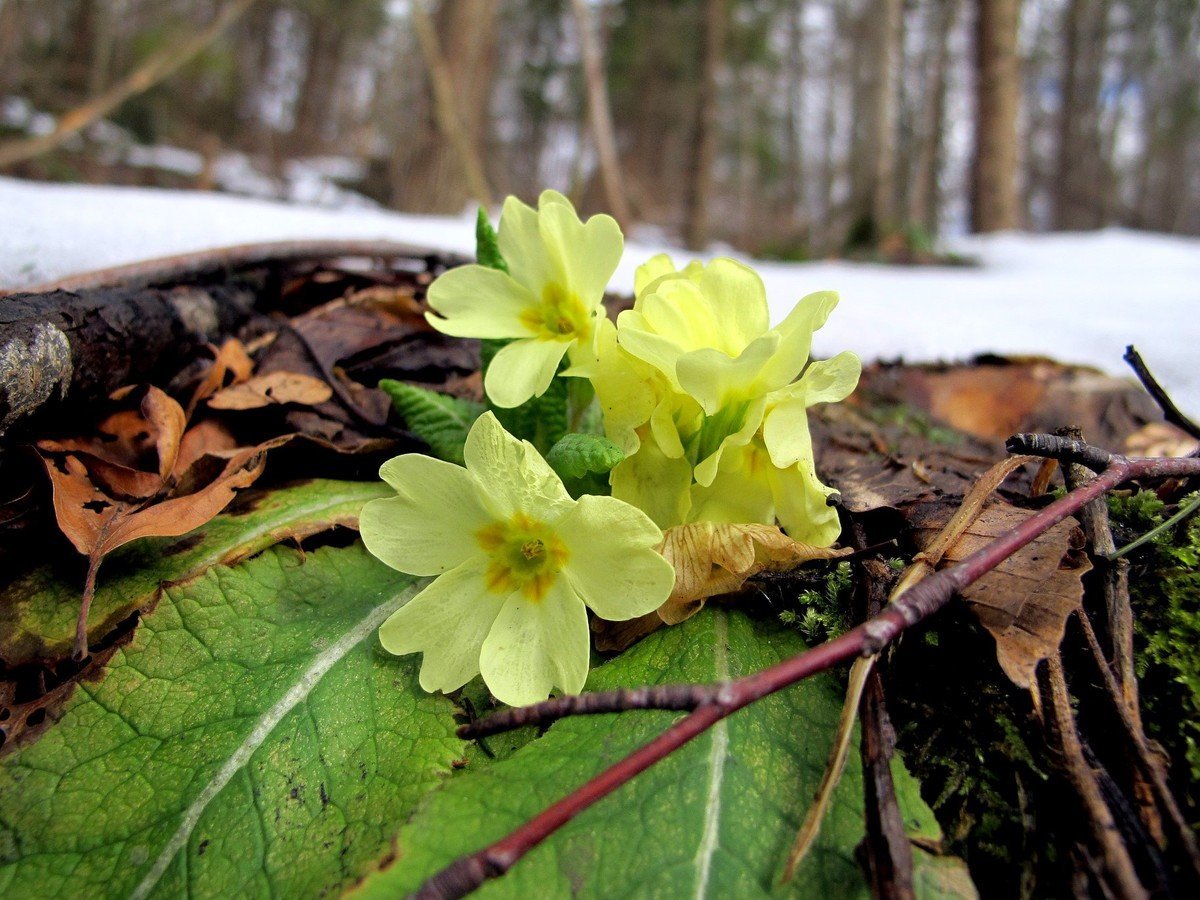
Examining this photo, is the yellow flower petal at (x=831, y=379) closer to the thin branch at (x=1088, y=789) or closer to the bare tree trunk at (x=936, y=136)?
the thin branch at (x=1088, y=789)

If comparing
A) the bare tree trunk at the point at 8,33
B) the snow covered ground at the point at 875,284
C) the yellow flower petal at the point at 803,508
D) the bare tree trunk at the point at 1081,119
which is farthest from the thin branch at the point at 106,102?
the bare tree trunk at the point at 1081,119

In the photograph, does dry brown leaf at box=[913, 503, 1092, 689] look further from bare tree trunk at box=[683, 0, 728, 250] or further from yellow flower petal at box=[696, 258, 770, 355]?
bare tree trunk at box=[683, 0, 728, 250]

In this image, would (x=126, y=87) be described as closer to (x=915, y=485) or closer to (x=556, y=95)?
(x=915, y=485)

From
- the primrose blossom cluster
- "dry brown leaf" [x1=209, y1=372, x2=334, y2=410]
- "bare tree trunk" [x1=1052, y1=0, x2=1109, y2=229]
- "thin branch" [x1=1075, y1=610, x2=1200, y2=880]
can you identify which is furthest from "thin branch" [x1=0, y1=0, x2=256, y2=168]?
"bare tree trunk" [x1=1052, y1=0, x2=1109, y2=229]

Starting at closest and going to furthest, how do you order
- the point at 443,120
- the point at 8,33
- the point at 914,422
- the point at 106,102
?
the point at 914,422 < the point at 106,102 < the point at 443,120 < the point at 8,33

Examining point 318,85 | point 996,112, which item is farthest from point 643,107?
point 996,112

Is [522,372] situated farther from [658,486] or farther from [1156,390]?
[1156,390]

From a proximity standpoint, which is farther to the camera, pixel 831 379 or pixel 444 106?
pixel 444 106
